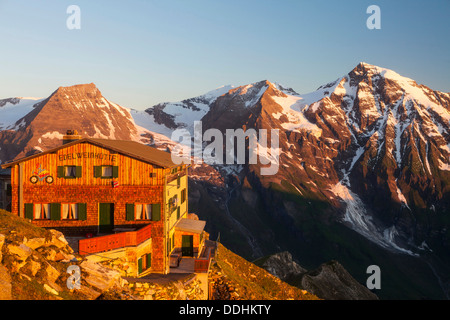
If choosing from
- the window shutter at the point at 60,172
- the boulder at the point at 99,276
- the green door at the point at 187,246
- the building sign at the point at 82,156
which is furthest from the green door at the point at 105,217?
the boulder at the point at 99,276

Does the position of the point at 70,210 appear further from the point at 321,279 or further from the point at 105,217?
the point at 321,279

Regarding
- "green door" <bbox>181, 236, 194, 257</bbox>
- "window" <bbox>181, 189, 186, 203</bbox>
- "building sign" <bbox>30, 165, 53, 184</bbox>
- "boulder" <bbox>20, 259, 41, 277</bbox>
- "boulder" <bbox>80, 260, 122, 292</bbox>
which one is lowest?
"green door" <bbox>181, 236, 194, 257</bbox>

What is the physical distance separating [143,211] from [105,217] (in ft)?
13.3

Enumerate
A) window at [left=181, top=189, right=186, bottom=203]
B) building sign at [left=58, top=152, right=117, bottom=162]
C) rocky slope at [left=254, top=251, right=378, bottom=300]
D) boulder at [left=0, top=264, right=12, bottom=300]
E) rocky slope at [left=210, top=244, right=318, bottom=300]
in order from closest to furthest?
boulder at [left=0, top=264, right=12, bottom=300] → rocky slope at [left=210, top=244, right=318, bottom=300] → building sign at [left=58, top=152, right=117, bottom=162] → window at [left=181, top=189, right=186, bottom=203] → rocky slope at [left=254, top=251, right=378, bottom=300]

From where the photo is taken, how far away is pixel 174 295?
29312 mm

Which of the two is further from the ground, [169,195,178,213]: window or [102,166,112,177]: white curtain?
[102,166,112,177]: white curtain

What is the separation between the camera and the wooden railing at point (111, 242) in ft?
100

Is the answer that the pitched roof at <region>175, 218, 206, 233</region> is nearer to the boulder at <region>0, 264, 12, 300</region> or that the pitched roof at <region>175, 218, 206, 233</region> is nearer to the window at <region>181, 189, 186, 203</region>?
the window at <region>181, 189, 186, 203</region>

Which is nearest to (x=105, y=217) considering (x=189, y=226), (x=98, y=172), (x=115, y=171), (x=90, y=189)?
(x=90, y=189)

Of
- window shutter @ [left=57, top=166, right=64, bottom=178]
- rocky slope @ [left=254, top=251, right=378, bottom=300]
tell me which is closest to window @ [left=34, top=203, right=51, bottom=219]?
window shutter @ [left=57, top=166, right=64, bottom=178]

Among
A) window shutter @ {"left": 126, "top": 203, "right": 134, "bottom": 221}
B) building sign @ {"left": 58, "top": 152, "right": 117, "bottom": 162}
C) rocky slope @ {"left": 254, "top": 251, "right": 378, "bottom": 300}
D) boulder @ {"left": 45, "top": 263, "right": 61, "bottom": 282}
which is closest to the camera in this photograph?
boulder @ {"left": 45, "top": 263, "right": 61, "bottom": 282}

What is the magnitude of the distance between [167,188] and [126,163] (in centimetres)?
489

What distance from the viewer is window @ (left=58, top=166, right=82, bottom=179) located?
39.4m
